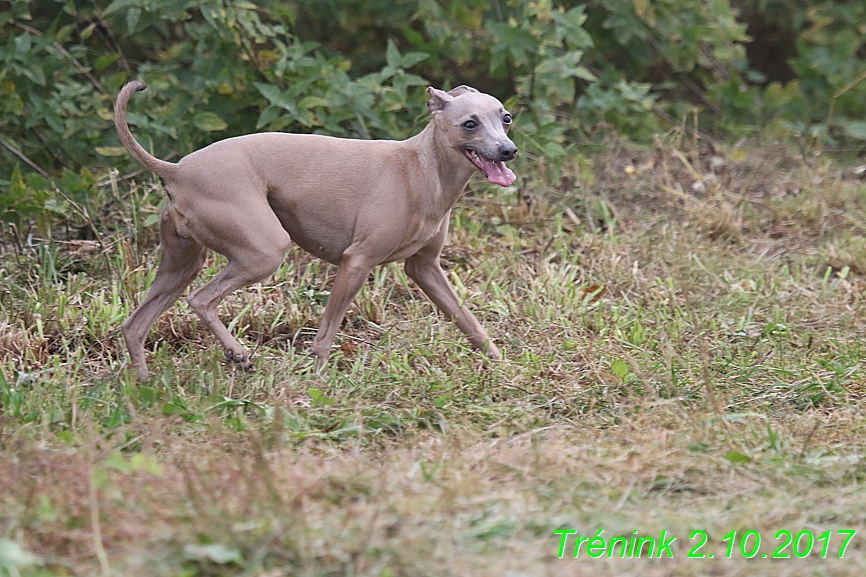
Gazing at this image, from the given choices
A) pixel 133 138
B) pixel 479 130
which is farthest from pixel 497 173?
pixel 133 138

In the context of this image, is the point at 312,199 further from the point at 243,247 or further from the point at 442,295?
the point at 442,295

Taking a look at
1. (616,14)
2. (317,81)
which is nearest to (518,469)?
(317,81)

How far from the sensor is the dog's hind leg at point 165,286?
14.8 ft

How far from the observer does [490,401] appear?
4270mm

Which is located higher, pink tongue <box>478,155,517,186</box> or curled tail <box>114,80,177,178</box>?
curled tail <box>114,80,177,178</box>

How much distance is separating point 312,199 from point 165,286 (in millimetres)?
755

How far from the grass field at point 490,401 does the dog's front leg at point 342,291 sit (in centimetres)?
8

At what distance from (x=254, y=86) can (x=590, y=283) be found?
2175 mm

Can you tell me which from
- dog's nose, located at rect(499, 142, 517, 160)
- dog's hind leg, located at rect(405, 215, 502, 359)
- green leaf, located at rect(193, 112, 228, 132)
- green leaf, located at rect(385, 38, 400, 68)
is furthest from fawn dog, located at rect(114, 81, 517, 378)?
green leaf, located at rect(385, 38, 400, 68)

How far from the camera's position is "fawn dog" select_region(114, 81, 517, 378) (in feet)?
13.9

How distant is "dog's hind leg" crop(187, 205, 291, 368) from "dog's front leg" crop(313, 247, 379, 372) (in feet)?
0.95

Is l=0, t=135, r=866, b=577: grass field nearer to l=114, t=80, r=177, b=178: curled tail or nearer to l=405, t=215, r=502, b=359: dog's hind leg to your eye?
l=405, t=215, r=502, b=359: dog's hind leg

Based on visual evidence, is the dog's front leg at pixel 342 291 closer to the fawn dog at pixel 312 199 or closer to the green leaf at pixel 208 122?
the fawn dog at pixel 312 199

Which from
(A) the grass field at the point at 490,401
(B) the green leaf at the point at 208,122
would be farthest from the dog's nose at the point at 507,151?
(B) the green leaf at the point at 208,122
